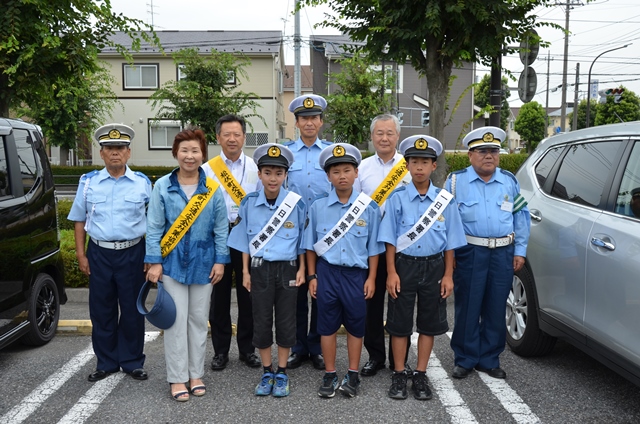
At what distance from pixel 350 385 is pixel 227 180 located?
169 centimetres

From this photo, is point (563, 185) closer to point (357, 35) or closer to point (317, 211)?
point (317, 211)

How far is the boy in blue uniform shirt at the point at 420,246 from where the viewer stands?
11.9 feet

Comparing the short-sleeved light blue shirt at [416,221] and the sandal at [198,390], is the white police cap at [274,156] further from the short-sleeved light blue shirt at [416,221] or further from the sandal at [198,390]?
the sandal at [198,390]

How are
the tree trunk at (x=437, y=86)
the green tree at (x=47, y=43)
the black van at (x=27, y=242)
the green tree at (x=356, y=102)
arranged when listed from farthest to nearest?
the green tree at (x=356, y=102) < the tree trunk at (x=437, y=86) < the green tree at (x=47, y=43) < the black van at (x=27, y=242)

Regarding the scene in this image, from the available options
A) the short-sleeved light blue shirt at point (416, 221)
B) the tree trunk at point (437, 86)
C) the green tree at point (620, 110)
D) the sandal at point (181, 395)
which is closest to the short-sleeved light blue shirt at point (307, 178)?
the short-sleeved light blue shirt at point (416, 221)

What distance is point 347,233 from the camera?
3.61m

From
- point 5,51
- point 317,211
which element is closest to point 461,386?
point 317,211

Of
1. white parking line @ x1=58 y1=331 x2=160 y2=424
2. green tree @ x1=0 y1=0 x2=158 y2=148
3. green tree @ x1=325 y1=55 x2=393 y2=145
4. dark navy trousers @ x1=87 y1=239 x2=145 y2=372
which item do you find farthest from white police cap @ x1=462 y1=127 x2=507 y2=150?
green tree @ x1=325 y1=55 x2=393 y2=145

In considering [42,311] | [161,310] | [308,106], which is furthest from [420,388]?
[42,311]

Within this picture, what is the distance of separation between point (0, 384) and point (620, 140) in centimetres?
433

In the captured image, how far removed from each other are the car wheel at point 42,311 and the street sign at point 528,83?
20.2 ft

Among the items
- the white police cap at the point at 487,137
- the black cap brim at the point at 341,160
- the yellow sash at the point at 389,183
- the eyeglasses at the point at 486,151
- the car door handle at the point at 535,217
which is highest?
the white police cap at the point at 487,137

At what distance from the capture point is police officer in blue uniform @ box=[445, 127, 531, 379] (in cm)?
385

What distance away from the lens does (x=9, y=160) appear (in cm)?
424
